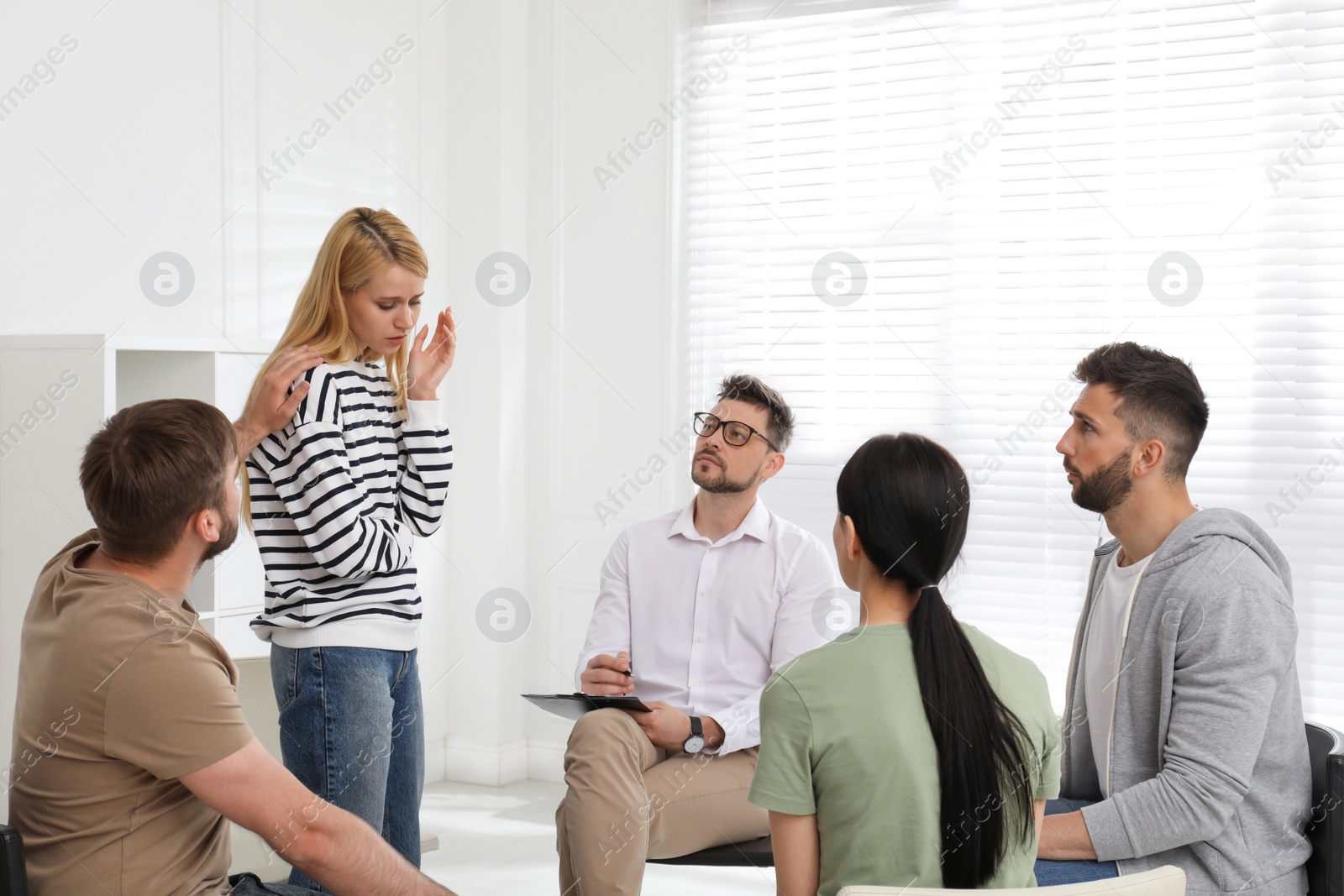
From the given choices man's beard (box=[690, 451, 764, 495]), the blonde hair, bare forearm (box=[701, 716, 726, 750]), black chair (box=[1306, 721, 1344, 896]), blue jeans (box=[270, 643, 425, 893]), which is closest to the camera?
black chair (box=[1306, 721, 1344, 896])

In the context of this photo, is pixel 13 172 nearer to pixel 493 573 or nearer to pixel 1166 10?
pixel 493 573

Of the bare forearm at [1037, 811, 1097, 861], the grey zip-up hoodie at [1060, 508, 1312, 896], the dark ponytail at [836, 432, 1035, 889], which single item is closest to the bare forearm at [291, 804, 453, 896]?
the dark ponytail at [836, 432, 1035, 889]

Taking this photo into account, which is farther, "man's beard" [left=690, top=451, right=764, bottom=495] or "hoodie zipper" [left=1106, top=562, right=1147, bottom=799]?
"man's beard" [left=690, top=451, right=764, bottom=495]

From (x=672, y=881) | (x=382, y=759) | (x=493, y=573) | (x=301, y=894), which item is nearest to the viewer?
(x=301, y=894)

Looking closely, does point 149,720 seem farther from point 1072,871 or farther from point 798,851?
point 1072,871

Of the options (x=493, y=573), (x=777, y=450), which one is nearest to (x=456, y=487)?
(x=493, y=573)

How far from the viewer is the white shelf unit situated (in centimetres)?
244

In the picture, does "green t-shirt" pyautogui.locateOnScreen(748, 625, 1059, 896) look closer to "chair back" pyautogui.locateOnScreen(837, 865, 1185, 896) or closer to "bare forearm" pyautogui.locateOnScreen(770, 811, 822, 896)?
"bare forearm" pyautogui.locateOnScreen(770, 811, 822, 896)

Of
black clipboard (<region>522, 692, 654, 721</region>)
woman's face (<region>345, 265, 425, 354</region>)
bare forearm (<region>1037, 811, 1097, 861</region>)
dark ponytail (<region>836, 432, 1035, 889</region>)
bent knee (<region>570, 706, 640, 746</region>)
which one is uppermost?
woman's face (<region>345, 265, 425, 354</region>)

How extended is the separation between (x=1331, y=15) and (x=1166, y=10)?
0.43 m

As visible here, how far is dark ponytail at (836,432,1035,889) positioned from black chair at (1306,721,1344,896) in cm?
58

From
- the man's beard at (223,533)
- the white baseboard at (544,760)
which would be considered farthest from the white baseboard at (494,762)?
the man's beard at (223,533)

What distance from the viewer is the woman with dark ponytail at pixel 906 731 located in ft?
4.57

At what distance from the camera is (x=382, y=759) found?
6.26 ft
